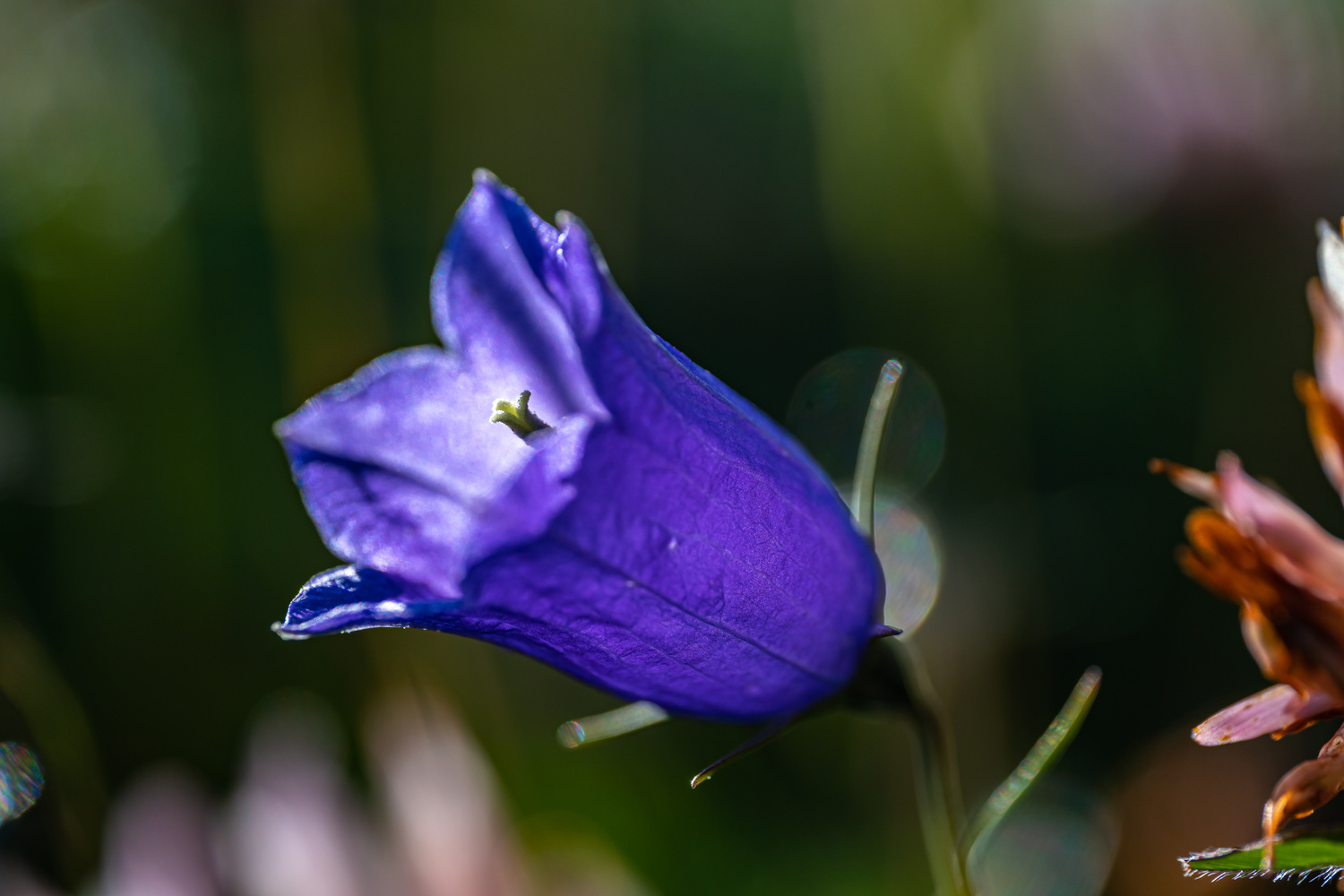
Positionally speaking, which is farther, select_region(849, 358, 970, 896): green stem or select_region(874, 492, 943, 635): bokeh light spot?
select_region(874, 492, 943, 635): bokeh light spot

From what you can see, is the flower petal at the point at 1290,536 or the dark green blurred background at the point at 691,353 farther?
the dark green blurred background at the point at 691,353

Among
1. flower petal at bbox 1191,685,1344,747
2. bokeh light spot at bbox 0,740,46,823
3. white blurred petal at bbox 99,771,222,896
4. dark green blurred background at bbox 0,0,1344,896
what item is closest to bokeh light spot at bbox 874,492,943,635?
dark green blurred background at bbox 0,0,1344,896

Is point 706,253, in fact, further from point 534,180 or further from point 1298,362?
point 1298,362

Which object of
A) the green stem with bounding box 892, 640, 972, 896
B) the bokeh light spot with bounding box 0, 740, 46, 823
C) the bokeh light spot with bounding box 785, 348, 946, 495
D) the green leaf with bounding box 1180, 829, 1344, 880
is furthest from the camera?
the bokeh light spot with bounding box 785, 348, 946, 495

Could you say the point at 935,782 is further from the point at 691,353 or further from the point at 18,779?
the point at 691,353

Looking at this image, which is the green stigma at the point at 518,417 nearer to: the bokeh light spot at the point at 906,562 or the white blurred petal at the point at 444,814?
the bokeh light spot at the point at 906,562

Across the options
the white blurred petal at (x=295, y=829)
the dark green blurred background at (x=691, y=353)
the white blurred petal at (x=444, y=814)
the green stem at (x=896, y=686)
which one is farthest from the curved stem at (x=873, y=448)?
the dark green blurred background at (x=691, y=353)

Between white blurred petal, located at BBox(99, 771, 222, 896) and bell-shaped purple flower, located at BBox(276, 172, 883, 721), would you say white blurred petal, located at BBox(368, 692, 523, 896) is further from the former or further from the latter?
bell-shaped purple flower, located at BBox(276, 172, 883, 721)
